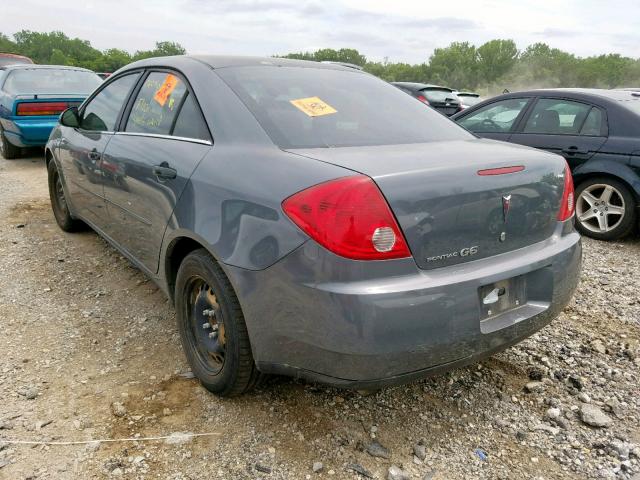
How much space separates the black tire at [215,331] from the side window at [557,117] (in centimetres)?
Result: 421

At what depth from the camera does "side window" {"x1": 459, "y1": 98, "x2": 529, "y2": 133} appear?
5559 mm

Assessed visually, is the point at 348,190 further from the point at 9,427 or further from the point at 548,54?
the point at 548,54

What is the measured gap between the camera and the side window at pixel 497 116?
5559 millimetres

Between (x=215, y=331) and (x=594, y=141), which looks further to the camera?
(x=594, y=141)

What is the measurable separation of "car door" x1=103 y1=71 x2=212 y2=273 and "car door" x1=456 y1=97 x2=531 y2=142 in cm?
389

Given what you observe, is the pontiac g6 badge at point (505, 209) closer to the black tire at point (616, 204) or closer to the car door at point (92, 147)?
the car door at point (92, 147)

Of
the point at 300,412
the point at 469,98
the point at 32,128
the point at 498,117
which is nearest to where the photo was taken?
the point at 300,412

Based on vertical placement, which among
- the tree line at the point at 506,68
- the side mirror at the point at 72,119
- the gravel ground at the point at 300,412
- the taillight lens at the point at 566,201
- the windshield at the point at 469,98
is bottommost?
the gravel ground at the point at 300,412

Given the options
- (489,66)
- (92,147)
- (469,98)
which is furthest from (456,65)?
(92,147)

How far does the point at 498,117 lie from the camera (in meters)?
5.71

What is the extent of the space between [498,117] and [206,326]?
14.8 ft

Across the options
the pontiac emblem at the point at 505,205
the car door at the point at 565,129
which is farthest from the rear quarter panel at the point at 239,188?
the car door at the point at 565,129

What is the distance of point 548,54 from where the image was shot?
84.0 meters

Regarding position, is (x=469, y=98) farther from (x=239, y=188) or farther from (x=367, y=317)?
(x=367, y=317)
